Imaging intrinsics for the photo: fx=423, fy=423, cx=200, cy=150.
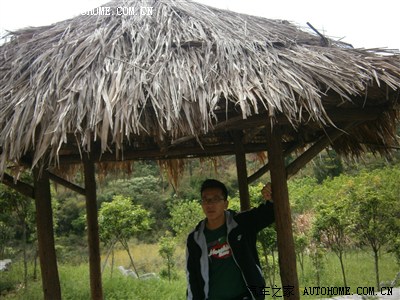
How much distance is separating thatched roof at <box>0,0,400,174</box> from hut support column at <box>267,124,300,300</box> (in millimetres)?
312

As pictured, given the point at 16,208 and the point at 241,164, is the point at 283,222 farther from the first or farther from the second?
the point at 16,208

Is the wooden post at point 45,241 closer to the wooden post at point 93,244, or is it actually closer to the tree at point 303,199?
the wooden post at point 93,244

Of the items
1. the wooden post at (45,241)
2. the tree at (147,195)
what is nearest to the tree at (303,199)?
the tree at (147,195)

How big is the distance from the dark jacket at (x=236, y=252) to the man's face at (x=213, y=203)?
74mm

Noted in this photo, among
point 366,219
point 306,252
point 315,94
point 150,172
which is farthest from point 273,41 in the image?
point 150,172

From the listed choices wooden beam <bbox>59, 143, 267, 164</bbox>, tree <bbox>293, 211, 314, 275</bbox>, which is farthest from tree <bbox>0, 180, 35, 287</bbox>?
tree <bbox>293, 211, 314, 275</bbox>

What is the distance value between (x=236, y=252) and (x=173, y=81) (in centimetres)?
121

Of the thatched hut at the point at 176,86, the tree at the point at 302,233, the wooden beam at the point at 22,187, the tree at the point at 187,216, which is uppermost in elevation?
the thatched hut at the point at 176,86

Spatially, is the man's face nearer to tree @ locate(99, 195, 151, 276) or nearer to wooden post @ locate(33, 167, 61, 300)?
wooden post @ locate(33, 167, 61, 300)

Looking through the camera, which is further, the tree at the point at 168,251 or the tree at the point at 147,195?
the tree at the point at 147,195

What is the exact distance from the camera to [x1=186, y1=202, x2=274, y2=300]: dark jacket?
9.33 ft

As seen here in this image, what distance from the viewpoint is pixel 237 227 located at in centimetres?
293

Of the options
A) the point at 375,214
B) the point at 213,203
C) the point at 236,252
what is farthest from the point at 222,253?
the point at 375,214

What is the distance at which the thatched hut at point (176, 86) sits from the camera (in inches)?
101
